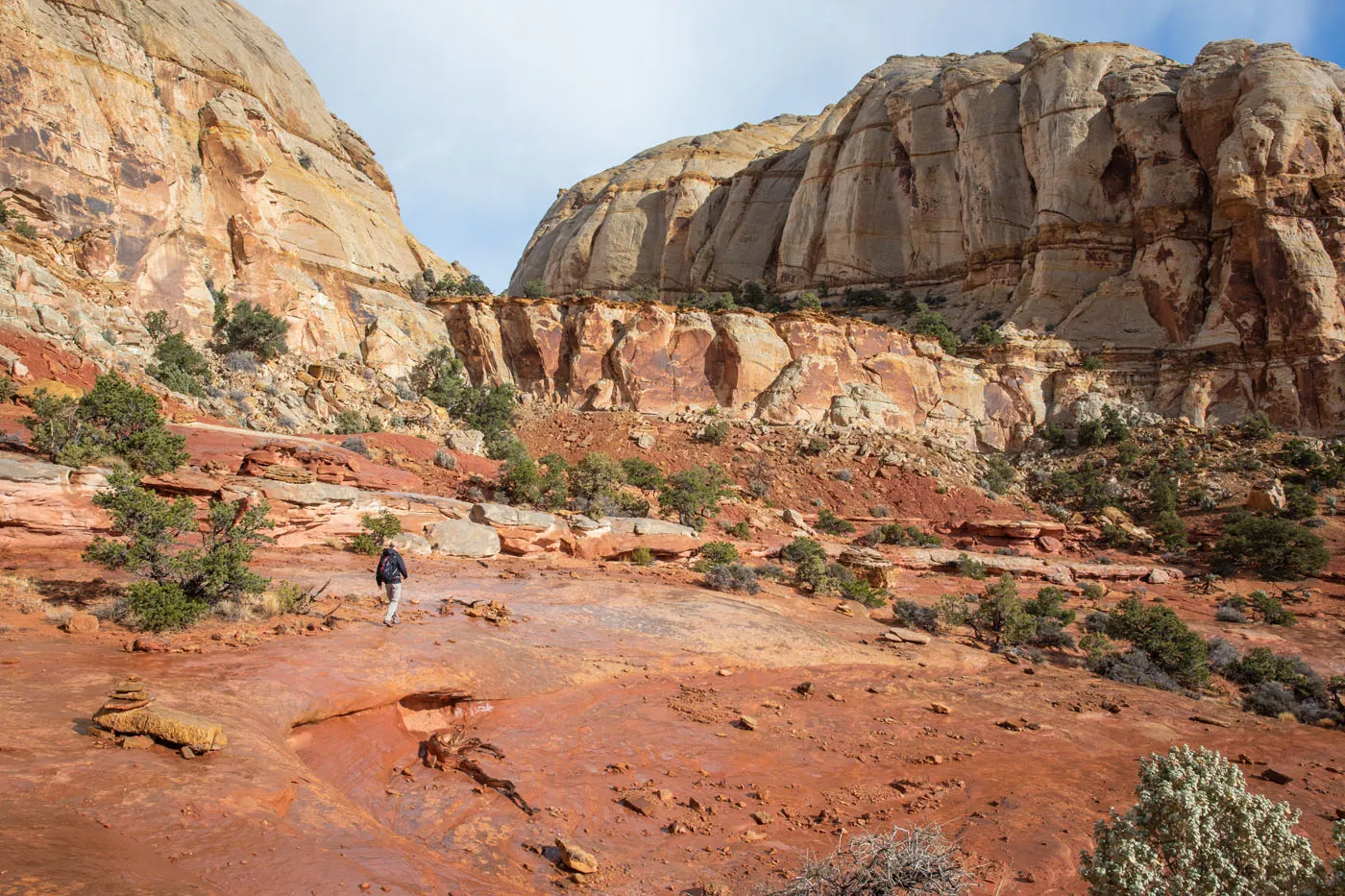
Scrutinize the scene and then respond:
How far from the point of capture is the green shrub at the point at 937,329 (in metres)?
37.6

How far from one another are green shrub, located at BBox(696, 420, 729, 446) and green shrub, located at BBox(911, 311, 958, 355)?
1323 centimetres

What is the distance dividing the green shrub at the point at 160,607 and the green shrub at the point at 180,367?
16.6 metres

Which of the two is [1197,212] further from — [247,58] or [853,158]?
[247,58]

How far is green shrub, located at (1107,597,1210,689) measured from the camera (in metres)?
12.9

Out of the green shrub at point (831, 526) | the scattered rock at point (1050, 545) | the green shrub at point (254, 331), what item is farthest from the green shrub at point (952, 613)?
the green shrub at point (254, 331)

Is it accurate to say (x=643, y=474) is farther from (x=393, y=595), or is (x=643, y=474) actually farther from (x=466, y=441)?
(x=393, y=595)

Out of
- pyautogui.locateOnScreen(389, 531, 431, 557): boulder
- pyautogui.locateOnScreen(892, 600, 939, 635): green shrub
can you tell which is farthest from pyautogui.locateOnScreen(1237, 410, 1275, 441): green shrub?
pyautogui.locateOnScreen(389, 531, 431, 557): boulder

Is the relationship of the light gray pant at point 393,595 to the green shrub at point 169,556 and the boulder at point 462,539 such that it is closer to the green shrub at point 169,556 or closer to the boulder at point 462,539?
the green shrub at point 169,556

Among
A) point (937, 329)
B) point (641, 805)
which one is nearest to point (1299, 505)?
point (937, 329)

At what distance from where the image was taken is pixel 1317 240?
3284cm

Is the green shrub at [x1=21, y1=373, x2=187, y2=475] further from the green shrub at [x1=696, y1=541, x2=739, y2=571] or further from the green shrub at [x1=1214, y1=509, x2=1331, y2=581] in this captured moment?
the green shrub at [x1=1214, y1=509, x2=1331, y2=581]

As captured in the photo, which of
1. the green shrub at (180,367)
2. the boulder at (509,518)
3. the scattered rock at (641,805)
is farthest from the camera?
the green shrub at (180,367)

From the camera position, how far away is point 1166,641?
13633 millimetres

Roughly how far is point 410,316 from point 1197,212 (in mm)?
41362
